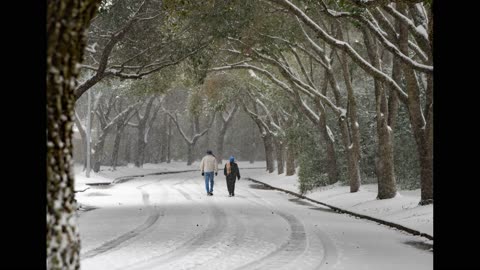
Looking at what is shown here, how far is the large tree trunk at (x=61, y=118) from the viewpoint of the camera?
4.93 m

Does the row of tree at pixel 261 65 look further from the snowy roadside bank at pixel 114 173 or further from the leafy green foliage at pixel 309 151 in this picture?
the snowy roadside bank at pixel 114 173

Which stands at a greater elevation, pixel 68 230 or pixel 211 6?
pixel 211 6

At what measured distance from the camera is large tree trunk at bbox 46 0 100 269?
493 cm

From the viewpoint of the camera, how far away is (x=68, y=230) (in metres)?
4.99

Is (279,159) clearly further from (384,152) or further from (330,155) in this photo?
(384,152)

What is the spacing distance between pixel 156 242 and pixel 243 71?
2548 cm

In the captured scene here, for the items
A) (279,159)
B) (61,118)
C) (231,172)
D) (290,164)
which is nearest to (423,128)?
(231,172)

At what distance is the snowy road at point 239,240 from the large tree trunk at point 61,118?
17.3 feet

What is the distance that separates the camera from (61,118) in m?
4.96

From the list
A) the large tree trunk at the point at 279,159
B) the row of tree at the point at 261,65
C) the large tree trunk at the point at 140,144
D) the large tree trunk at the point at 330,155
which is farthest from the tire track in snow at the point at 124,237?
the large tree trunk at the point at 140,144
